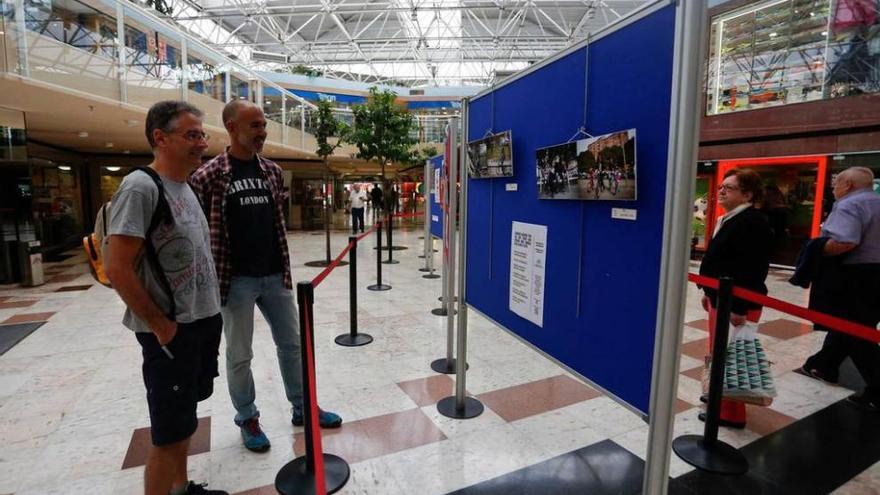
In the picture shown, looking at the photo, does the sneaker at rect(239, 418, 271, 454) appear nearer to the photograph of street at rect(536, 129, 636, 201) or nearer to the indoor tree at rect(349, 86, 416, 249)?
the photograph of street at rect(536, 129, 636, 201)

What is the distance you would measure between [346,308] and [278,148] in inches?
415

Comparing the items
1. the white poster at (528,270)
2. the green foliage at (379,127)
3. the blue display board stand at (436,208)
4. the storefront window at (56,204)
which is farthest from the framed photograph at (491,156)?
the storefront window at (56,204)

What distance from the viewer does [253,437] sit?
2.50 meters

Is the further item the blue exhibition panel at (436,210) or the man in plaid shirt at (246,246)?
the blue exhibition panel at (436,210)

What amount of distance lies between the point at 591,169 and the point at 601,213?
0.58 ft

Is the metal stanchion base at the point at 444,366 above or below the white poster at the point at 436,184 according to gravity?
below

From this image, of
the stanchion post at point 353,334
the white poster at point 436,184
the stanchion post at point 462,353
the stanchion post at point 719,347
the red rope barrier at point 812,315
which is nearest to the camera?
the red rope barrier at point 812,315

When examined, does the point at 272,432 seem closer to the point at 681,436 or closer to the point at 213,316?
the point at 213,316

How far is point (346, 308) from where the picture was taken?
565 centimetres

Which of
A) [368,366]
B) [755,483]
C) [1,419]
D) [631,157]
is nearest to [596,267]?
[631,157]

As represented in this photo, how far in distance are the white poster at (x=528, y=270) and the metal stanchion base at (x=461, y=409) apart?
93 cm

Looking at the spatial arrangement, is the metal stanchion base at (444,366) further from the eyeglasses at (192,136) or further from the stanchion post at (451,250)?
the eyeglasses at (192,136)

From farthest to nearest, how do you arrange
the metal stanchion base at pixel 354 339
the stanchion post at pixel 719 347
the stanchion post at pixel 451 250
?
1. the metal stanchion base at pixel 354 339
2. the stanchion post at pixel 451 250
3. the stanchion post at pixel 719 347

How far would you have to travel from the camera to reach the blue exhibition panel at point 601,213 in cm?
146
